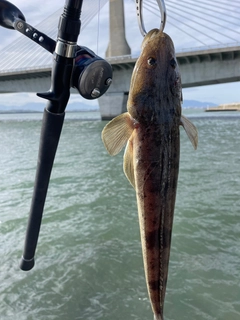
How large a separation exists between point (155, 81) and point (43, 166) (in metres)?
0.83

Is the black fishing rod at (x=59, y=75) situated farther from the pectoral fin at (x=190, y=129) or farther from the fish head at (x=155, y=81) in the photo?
the pectoral fin at (x=190, y=129)

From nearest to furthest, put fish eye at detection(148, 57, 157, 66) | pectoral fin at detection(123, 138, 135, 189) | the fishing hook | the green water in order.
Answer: the fishing hook < pectoral fin at detection(123, 138, 135, 189) < fish eye at detection(148, 57, 157, 66) < the green water

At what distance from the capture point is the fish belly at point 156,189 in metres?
1.52

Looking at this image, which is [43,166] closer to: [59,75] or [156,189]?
[59,75]

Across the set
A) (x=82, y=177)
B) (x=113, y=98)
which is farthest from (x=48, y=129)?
(x=113, y=98)

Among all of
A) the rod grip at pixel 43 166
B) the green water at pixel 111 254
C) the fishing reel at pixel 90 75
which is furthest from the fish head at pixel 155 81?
the green water at pixel 111 254

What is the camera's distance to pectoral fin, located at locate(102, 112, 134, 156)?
162 cm

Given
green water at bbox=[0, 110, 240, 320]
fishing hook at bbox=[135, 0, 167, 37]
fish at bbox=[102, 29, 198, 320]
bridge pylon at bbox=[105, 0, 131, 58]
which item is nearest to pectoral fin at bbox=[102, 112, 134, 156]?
fish at bbox=[102, 29, 198, 320]

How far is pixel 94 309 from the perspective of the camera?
3.93m

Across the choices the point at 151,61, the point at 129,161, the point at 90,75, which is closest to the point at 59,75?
the point at 90,75

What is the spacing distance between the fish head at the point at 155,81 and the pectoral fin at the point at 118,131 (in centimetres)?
4

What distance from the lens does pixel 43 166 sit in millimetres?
2102

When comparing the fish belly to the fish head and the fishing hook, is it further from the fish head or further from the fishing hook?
the fishing hook

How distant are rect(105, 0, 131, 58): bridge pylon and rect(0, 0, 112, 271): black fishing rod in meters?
37.5
